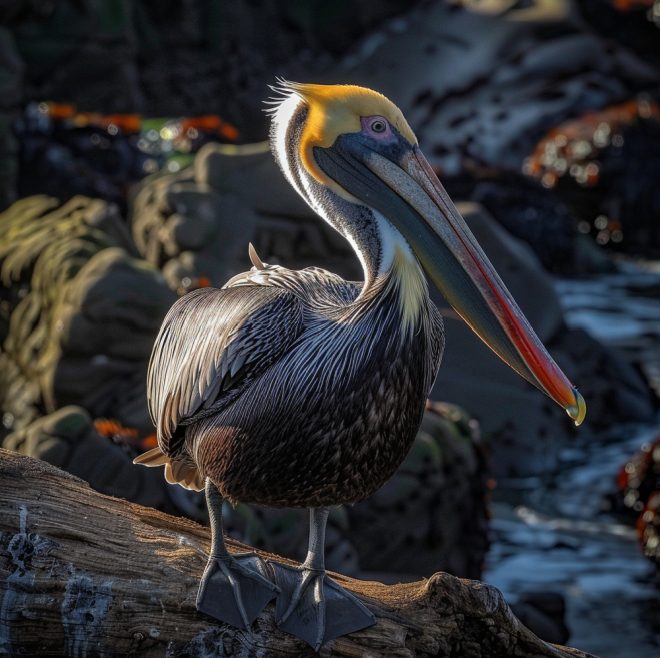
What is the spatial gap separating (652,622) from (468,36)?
1119 centimetres

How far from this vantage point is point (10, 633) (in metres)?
4.55

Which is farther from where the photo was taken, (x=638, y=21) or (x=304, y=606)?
(x=638, y=21)

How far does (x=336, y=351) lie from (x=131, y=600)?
1.03m

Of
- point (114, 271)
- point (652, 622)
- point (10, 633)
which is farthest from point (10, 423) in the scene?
point (10, 633)

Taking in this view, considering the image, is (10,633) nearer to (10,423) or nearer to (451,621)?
(451,621)

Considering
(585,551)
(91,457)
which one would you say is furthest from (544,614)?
(91,457)

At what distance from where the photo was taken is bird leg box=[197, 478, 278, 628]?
4.67m

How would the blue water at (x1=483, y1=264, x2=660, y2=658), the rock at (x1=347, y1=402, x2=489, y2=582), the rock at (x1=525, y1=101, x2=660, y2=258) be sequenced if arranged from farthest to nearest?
the rock at (x1=525, y1=101, x2=660, y2=258), the blue water at (x1=483, y1=264, x2=660, y2=658), the rock at (x1=347, y1=402, x2=489, y2=582)

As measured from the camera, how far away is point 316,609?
478cm

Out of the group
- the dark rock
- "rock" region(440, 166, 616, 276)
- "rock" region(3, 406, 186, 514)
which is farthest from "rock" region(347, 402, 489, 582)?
"rock" region(440, 166, 616, 276)

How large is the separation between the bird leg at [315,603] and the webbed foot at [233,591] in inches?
2.6

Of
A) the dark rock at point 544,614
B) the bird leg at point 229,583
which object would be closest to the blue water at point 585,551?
the dark rock at point 544,614

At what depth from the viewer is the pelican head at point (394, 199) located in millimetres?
4629

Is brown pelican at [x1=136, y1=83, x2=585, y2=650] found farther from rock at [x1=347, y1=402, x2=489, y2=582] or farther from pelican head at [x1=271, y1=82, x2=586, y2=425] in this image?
rock at [x1=347, y1=402, x2=489, y2=582]
